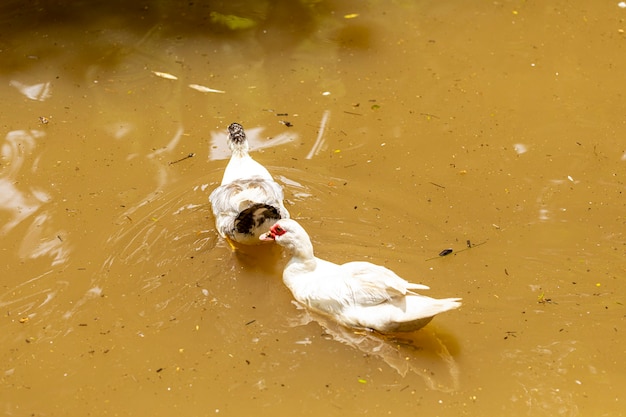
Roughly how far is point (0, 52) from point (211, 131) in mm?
2437

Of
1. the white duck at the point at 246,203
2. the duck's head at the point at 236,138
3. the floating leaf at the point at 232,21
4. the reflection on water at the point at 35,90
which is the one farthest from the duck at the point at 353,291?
the floating leaf at the point at 232,21

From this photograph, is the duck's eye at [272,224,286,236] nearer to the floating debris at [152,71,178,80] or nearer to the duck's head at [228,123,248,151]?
the duck's head at [228,123,248,151]

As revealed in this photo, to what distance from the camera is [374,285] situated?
4340mm

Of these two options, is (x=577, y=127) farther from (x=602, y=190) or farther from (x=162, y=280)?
(x=162, y=280)

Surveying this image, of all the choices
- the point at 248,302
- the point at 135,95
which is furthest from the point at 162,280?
the point at 135,95

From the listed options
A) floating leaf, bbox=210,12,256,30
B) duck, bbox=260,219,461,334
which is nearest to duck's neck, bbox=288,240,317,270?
duck, bbox=260,219,461,334

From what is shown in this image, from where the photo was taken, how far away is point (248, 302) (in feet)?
15.4

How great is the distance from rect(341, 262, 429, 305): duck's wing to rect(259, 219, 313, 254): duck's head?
0.36 meters

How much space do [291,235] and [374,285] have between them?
2.19 feet

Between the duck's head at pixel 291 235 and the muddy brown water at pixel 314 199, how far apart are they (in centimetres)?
33

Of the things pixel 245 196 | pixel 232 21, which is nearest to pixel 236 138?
pixel 245 196

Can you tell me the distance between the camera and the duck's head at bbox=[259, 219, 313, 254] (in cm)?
469

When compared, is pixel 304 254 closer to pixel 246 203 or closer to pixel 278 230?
pixel 278 230

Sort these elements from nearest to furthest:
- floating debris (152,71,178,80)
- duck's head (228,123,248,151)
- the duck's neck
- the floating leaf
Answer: the duck's neck → duck's head (228,123,248,151) → floating debris (152,71,178,80) → the floating leaf
